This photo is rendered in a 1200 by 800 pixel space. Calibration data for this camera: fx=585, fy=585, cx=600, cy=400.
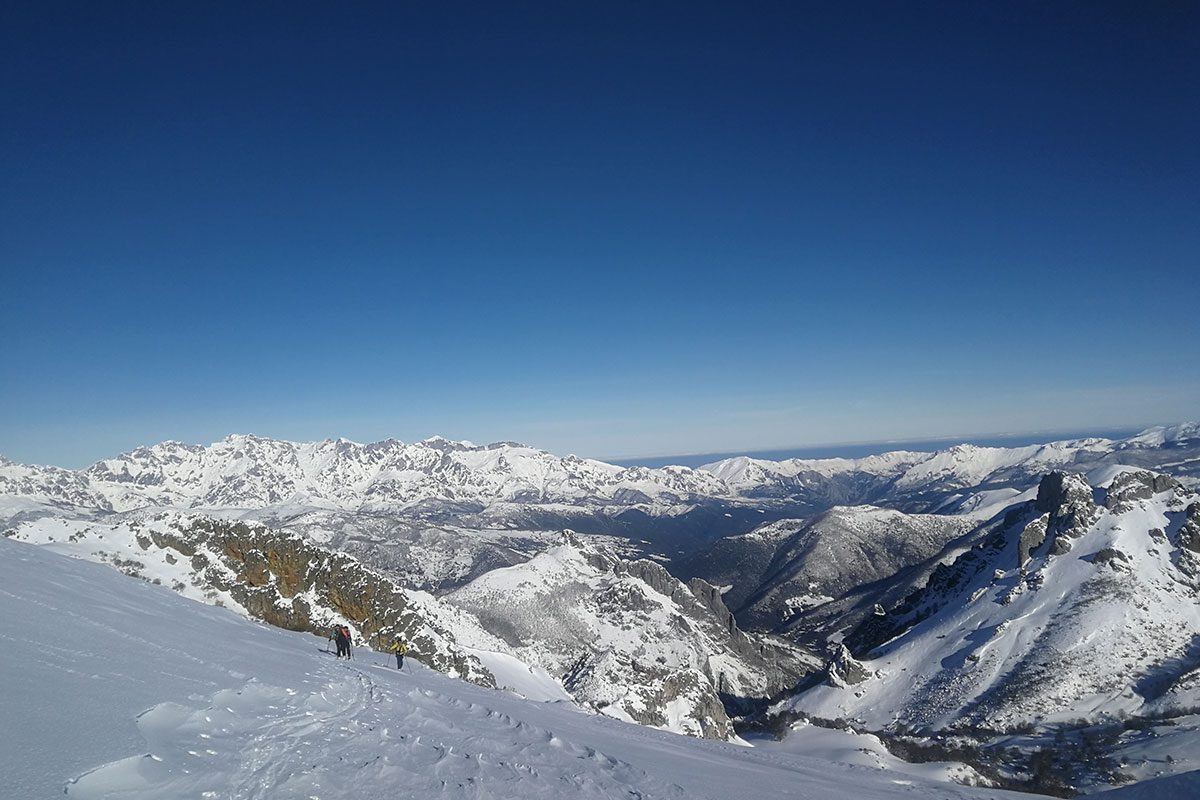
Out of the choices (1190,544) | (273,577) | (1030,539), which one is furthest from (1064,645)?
(273,577)

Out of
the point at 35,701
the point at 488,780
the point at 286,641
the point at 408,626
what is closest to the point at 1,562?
the point at 286,641

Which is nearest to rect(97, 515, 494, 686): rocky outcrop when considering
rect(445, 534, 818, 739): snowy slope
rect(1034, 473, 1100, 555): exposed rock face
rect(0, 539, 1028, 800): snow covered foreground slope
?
rect(0, 539, 1028, 800): snow covered foreground slope

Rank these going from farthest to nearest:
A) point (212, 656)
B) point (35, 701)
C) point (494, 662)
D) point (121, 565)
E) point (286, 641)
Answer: point (494, 662), point (121, 565), point (286, 641), point (212, 656), point (35, 701)

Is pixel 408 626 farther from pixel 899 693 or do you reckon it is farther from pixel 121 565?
pixel 899 693

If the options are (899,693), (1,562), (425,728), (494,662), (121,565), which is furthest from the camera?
(899,693)

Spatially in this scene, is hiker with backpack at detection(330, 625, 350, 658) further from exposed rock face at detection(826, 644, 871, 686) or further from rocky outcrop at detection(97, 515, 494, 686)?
exposed rock face at detection(826, 644, 871, 686)

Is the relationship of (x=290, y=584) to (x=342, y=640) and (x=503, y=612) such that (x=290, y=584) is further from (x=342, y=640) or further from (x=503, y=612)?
(x=503, y=612)

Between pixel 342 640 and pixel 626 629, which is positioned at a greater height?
pixel 342 640

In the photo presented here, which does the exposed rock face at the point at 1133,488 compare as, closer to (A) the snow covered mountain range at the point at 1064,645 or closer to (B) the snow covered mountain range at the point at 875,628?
(A) the snow covered mountain range at the point at 1064,645

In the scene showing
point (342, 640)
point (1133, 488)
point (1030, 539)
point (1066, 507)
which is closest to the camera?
point (342, 640)
